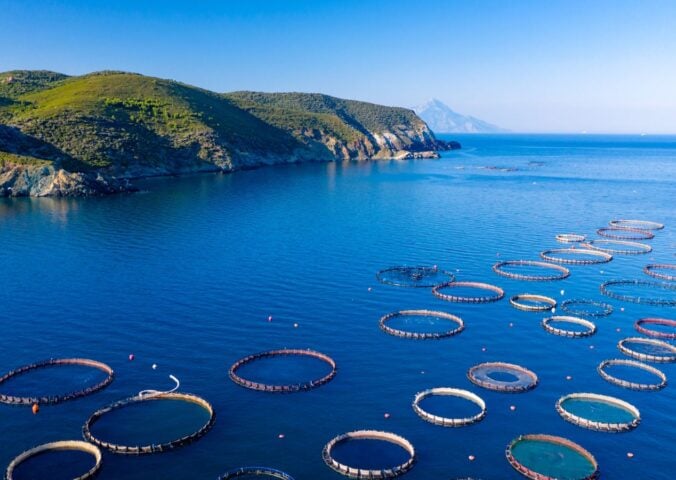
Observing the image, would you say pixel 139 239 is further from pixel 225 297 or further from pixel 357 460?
pixel 357 460

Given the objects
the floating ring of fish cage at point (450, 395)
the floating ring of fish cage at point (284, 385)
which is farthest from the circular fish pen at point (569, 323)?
the floating ring of fish cage at point (284, 385)

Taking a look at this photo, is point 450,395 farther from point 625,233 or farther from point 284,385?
point 625,233

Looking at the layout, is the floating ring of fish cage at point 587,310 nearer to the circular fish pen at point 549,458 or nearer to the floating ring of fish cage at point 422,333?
the floating ring of fish cage at point 422,333

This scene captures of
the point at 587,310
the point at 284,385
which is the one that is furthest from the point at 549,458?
the point at 587,310

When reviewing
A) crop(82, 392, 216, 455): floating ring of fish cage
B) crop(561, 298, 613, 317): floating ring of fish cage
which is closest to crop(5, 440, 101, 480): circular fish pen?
crop(82, 392, 216, 455): floating ring of fish cage

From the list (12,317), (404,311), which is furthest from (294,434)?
(12,317)

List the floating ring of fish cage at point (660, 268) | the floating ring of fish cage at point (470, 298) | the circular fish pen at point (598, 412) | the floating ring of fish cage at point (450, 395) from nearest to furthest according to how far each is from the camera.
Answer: the floating ring of fish cage at point (450, 395) < the circular fish pen at point (598, 412) < the floating ring of fish cage at point (470, 298) < the floating ring of fish cage at point (660, 268)

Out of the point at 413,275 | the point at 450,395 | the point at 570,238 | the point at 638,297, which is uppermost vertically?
the point at 570,238
